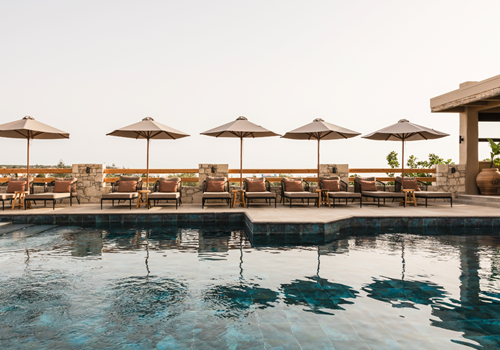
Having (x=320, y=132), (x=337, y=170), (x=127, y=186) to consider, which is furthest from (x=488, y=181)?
(x=127, y=186)

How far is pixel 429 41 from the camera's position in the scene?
41.7 feet

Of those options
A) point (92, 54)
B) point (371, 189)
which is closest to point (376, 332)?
point (371, 189)

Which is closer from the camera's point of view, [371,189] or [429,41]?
[371,189]

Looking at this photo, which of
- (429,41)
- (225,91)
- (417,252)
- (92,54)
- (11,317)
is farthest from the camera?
(225,91)

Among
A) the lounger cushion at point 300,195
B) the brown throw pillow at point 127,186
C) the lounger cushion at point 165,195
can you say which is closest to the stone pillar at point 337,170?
the lounger cushion at point 300,195

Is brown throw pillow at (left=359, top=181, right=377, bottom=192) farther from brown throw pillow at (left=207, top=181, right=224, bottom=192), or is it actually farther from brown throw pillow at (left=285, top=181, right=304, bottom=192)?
brown throw pillow at (left=207, top=181, right=224, bottom=192)

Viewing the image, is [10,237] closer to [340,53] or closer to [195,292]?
[195,292]

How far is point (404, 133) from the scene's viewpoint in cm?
932

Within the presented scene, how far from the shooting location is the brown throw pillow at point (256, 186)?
30.5 ft

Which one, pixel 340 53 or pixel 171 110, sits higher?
pixel 340 53

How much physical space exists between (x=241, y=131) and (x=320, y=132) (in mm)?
2391

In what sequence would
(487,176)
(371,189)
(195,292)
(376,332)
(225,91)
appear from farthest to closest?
(225,91), (487,176), (371,189), (195,292), (376,332)

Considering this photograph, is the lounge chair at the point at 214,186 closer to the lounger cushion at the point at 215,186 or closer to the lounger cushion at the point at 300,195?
the lounger cushion at the point at 215,186

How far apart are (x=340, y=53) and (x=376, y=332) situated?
13.9 metres
